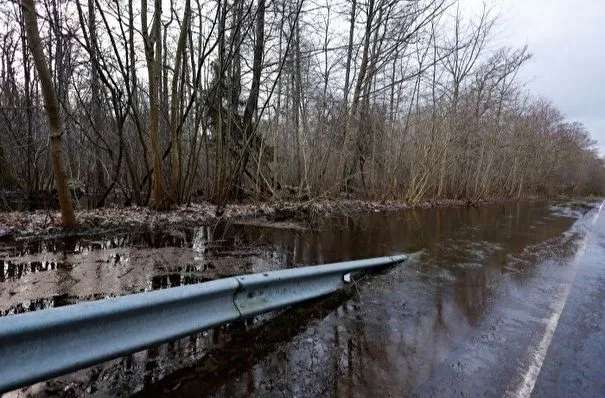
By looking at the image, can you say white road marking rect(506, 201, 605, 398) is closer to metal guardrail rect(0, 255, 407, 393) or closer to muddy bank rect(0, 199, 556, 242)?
metal guardrail rect(0, 255, 407, 393)

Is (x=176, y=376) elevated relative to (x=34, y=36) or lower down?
lower down

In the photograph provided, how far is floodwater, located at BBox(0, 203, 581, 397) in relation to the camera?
2.39m

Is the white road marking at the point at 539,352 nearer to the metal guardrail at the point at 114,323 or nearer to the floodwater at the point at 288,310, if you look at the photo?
the floodwater at the point at 288,310

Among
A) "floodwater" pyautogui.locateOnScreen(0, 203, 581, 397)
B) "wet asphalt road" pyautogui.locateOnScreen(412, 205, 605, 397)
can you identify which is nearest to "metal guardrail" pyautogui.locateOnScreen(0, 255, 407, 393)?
"floodwater" pyautogui.locateOnScreen(0, 203, 581, 397)

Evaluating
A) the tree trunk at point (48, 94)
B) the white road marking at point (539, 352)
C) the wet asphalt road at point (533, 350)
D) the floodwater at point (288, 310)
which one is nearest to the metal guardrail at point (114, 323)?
the floodwater at point (288, 310)

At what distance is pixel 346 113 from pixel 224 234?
8.35 m

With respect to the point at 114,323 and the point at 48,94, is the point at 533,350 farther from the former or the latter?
the point at 48,94

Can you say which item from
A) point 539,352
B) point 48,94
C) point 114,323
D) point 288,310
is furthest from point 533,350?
point 48,94

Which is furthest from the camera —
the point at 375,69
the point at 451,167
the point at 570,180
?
the point at 570,180

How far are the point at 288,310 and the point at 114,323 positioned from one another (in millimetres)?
1778

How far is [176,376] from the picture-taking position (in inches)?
93.0

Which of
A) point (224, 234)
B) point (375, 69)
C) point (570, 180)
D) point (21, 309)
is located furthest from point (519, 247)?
point (570, 180)

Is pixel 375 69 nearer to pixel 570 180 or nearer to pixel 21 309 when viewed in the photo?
pixel 21 309

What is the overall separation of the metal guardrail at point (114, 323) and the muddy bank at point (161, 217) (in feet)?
17.3
